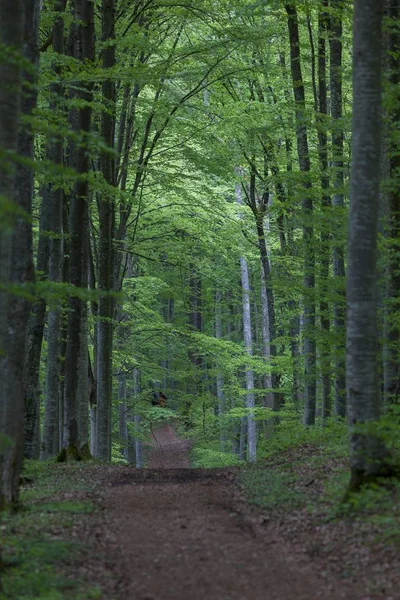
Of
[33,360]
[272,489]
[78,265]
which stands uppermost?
[78,265]

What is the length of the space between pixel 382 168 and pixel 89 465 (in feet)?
26.8

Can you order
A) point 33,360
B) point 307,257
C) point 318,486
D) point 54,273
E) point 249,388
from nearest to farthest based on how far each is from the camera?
1. point 318,486
2. point 33,360
3. point 54,273
4. point 307,257
5. point 249,388

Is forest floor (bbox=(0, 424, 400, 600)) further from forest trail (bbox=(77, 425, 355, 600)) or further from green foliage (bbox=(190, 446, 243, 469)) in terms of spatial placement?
green foliage (bbox=(190, 446, 243, 469))

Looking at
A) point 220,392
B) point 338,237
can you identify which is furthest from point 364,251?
point 220,392

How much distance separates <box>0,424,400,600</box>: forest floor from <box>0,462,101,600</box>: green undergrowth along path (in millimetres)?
25

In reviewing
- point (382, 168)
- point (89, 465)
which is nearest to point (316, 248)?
point (382, 168)

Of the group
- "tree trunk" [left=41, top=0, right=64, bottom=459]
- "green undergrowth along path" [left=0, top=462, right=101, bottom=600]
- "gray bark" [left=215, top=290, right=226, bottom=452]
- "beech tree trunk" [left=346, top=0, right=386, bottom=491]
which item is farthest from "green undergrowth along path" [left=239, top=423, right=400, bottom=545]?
"gray bark" [left=215, top=290, right=226, bottom=452]

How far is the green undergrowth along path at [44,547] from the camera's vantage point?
6.36m

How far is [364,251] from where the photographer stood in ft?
29.2

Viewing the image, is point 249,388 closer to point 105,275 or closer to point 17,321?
point 105,275

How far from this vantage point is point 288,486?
35.2ft

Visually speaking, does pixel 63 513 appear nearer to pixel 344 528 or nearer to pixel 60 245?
pixel 344 528

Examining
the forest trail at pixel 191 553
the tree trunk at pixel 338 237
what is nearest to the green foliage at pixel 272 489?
the forest trail at pixel 191 553

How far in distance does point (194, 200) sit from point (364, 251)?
14883 mm
